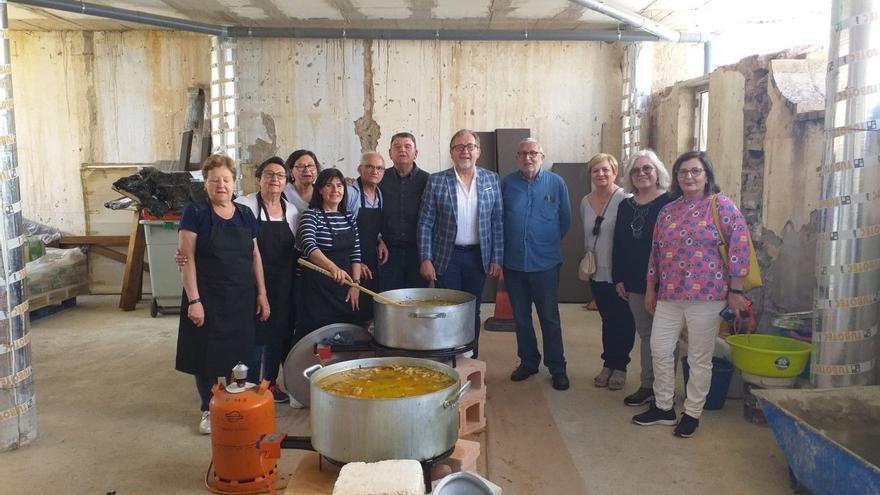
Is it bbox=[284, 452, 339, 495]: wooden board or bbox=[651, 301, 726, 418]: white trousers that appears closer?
bbox=[284, 452, 339, 495]: wooden board

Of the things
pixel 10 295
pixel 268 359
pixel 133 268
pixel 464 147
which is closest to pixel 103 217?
pixel 133 268

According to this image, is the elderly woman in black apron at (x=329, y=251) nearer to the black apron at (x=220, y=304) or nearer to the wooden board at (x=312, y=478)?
the black apron at (x=220, y=304)

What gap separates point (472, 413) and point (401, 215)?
139 cm

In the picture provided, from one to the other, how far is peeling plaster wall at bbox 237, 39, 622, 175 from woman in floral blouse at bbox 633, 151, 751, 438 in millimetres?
3887

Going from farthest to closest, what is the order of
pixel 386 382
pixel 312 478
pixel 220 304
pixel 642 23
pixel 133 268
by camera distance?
pixel 133 268 → pixel 642 23 → pixel 220 304 → pixel 386 382 → pixel 312 478

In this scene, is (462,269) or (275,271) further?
(462,269)

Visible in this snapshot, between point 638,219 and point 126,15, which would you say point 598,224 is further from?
point 126,15

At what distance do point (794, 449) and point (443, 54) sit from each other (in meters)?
5.57

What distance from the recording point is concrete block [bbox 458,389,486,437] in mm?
3473

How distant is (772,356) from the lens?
3.50 m

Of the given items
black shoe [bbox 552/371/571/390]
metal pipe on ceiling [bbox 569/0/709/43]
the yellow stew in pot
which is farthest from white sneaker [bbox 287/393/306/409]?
metal pipe on ceiling [bbox 569/0/709/43]

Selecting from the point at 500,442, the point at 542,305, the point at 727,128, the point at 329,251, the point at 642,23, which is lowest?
the point at 500,442

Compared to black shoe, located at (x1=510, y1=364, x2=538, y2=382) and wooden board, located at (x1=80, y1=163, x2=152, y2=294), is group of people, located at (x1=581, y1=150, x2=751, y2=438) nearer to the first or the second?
black shoe, located at (x1=510, y1=364, x2=538, y2=382)

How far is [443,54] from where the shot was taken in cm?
717
